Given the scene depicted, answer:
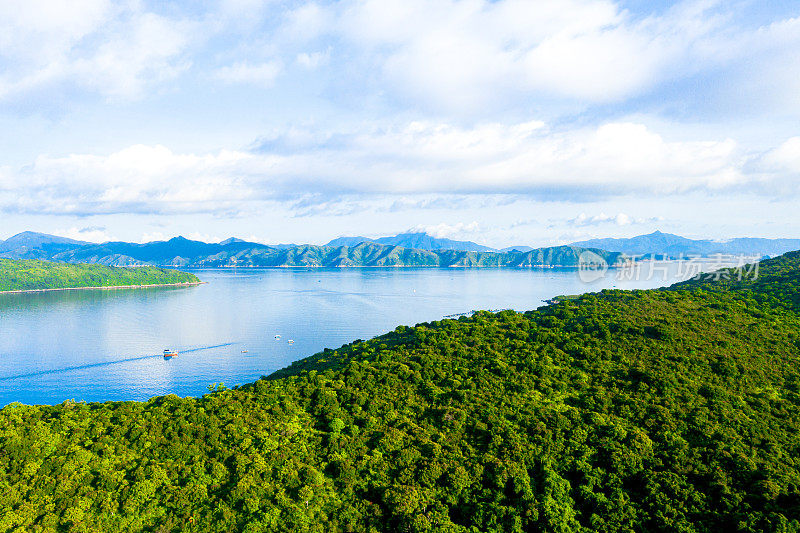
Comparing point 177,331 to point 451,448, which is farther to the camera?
point 177,331

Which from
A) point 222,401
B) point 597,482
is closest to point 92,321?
point 222,401

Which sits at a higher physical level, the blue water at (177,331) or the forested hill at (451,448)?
the forested hill at (451,448)

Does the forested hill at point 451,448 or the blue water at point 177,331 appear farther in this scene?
the blue water at point 177,331

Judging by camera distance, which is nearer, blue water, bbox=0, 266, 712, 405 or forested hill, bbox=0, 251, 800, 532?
forested hill, bbox=0, 251, 800, 532

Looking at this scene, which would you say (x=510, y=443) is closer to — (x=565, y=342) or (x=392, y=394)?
(x=392, y=394)

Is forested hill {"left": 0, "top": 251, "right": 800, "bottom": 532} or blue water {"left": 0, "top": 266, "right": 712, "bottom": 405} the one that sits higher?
forested hill {"left": 0, "top": 251, "right": 800, "bottom": 532}

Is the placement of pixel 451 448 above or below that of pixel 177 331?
above
